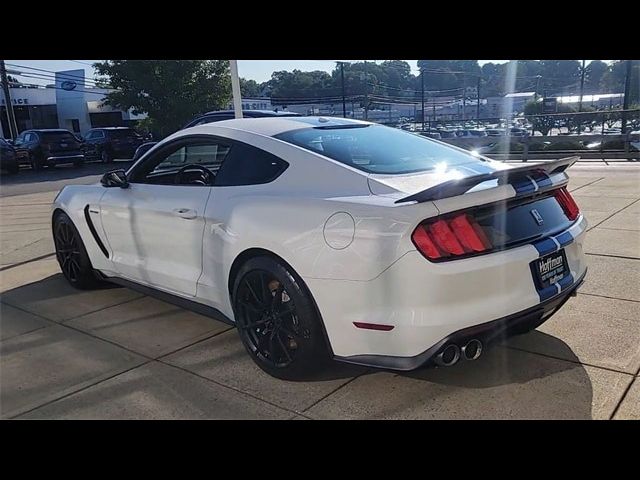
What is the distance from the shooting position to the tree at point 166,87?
32.9m

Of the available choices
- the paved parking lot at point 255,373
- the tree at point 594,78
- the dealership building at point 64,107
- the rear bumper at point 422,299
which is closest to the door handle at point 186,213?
the paved parking lot at point 255,373

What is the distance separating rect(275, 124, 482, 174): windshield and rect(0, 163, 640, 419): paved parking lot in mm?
1267

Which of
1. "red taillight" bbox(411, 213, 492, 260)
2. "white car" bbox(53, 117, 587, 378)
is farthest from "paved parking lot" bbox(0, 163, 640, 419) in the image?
"red taillight" bbox(411, 213, 492, 260)

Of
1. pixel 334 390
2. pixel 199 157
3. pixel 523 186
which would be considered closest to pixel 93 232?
pixel 199 157

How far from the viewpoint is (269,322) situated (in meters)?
3.29

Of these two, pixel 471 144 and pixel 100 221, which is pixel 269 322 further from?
pixel 471 144

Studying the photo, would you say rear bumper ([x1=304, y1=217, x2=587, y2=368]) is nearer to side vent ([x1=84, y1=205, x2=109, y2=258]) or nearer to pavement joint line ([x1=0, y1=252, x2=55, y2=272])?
side vent ([x1=84, y1=205, x2=109, y2=258])

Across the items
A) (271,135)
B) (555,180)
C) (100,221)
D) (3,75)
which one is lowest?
(100,221)

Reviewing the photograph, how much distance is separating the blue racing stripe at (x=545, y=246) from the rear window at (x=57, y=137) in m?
23.5

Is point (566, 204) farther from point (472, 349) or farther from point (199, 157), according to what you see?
point (199, 157)

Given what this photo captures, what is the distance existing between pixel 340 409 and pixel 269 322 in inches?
26.2

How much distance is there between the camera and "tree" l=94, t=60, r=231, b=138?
3294 centimetres

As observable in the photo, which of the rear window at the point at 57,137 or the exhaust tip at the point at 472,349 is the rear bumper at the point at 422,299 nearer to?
the exhaust tip at the point at 472,349

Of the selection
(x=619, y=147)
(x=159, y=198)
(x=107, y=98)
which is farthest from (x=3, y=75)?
(x=159, y=198)
